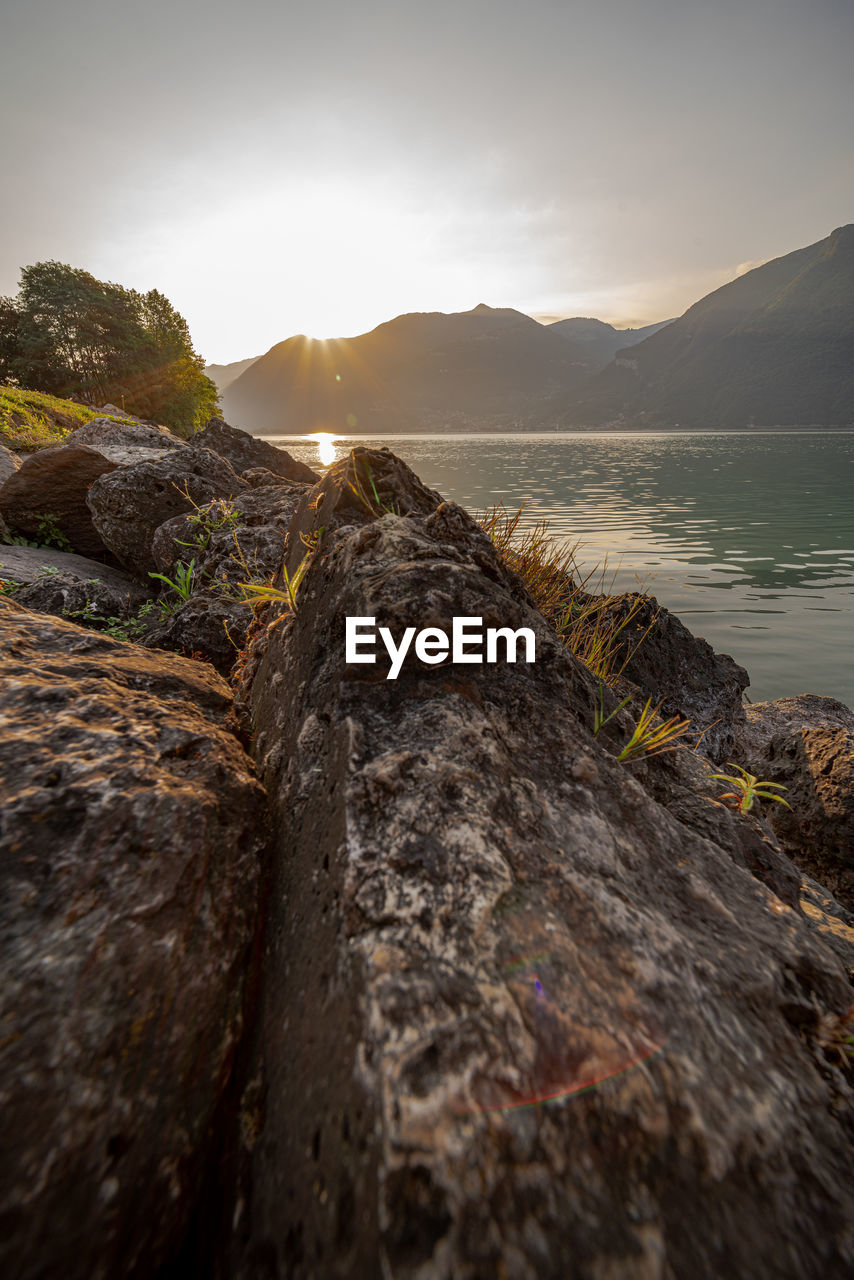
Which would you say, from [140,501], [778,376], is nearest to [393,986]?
[140,501]

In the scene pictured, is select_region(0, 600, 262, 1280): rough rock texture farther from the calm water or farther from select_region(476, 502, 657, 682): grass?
the calm water

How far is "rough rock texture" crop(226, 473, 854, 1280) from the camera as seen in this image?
0.89 meters

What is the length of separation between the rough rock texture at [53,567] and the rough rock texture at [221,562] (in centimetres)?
71

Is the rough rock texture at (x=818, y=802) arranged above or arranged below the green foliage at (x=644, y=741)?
below

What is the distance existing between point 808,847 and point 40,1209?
4529mm

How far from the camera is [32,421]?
1384cm

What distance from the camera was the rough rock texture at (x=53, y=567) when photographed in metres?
4.74

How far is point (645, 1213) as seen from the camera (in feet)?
2.95

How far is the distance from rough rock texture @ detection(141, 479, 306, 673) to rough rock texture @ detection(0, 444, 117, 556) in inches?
79.8

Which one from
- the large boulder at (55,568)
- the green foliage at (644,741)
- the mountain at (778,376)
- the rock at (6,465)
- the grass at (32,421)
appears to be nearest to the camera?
the green foliage at (644,741)

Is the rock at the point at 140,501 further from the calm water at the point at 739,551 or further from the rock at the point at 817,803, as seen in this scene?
the rock at the point at 817,803

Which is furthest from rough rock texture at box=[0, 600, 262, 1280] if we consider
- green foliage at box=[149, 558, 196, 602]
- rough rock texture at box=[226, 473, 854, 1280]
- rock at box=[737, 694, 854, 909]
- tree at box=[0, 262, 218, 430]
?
tree at box=[0, 262, 218, 430]

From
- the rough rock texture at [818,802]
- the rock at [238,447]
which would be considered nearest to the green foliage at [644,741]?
the rough rock texture at [818,802]

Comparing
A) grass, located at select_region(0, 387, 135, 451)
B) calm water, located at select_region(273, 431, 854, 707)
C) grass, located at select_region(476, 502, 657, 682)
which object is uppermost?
grass, located at select_region(0, 387, 135, 451)
